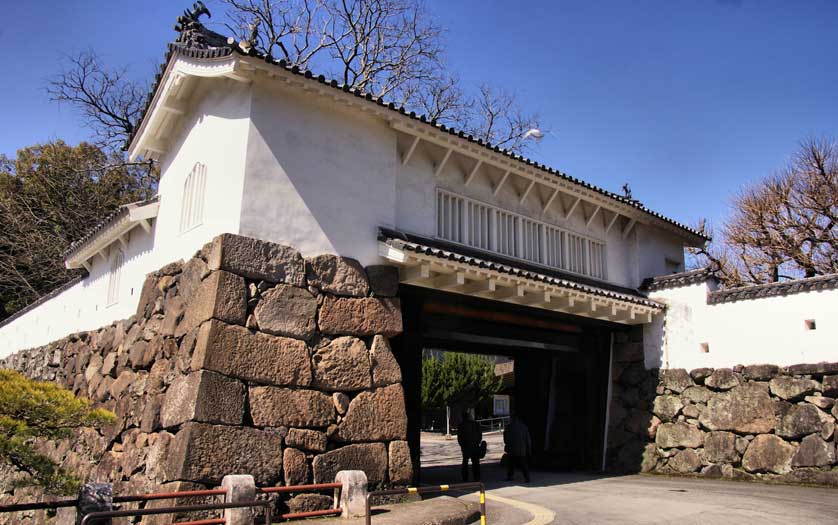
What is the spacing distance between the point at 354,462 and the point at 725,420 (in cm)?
888

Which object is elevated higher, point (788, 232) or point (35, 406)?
point (788, 232)

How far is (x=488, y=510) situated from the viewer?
9.38 m

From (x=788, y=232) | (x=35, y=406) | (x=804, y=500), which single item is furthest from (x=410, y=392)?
(x=788, y=232)

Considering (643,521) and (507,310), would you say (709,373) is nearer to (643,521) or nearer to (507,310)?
(507,310)

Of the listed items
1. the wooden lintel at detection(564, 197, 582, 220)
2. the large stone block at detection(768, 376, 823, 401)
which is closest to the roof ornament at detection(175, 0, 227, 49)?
the wooden lintel at detection(564, 197, 582, 220)

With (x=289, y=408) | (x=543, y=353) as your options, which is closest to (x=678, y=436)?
(x=543, y=353)

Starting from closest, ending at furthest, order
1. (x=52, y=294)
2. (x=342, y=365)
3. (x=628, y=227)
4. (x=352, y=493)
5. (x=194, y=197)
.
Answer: (x=352, y=493)
(x=342, y=365)
(x=194, y=197)
(x=52, y=294)
(x=628, y=227)

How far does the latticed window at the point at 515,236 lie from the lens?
12227mm

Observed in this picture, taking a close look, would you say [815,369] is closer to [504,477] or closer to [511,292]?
[511,292]

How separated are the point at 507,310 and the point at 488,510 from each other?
4593 mm

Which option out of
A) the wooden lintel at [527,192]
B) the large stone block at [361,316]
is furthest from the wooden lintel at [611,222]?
the large stone block at [361,316]

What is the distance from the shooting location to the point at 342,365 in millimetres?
9289

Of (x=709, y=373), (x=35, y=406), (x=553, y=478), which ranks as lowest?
(x=553, y=478)

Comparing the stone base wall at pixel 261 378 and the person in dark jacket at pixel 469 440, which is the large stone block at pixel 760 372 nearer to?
the person in dark jacket at pixel 469 440
